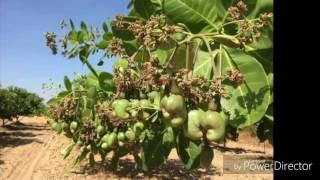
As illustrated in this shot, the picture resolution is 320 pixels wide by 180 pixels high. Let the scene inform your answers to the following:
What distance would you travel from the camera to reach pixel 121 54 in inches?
51.3

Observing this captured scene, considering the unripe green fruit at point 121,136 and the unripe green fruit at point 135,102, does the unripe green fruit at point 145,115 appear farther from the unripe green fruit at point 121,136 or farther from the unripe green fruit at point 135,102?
the unripe green fruit at point 121,136

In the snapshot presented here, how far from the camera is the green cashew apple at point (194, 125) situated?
1.01m

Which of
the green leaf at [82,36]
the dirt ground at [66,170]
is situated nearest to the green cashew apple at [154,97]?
the green leaf at [82,36]

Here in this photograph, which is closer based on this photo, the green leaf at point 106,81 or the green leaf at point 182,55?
the green leaf at point 182,55

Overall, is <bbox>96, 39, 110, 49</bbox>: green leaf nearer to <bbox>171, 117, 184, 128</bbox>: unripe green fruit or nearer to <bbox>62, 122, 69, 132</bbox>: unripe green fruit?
<bbox>62, 122, 69, 132</bbox>: unripe green fruit

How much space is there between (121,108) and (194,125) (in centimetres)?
40

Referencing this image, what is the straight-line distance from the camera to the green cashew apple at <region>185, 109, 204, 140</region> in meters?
1.01

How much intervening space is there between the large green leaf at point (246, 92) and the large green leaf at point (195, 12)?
151 millimetres

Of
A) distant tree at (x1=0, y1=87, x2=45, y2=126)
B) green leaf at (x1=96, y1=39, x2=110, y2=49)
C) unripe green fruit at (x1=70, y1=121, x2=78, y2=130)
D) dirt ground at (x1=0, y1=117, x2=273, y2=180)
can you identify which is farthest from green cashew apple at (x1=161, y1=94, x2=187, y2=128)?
distant tree at (x1=0, y1=87, x2=45, y2=126)

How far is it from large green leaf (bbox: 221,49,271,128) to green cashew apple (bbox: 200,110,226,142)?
0.12 meters

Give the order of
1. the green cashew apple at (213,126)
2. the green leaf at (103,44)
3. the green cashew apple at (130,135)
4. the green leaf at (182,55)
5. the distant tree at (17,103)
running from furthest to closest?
the distant tree at (17,103), the green leaf at (103,44), the green cashew apple at (130,135), the green leaf at (182,55), the green cashew apple at (213,126)

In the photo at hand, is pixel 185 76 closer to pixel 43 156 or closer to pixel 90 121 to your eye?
pixel 90 121

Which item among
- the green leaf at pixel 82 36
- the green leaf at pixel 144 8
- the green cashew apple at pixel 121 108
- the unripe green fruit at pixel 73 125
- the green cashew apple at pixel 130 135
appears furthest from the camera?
the unripe green fruit at pixel 73 125
